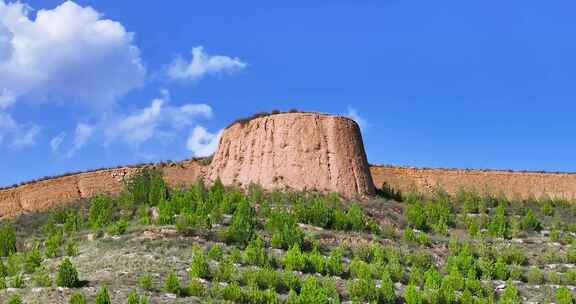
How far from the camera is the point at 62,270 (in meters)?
17.2

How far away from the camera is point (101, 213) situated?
24938 millimetres

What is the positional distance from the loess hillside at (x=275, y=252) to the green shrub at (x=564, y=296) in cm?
4

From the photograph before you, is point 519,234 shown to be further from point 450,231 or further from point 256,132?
point 256,132

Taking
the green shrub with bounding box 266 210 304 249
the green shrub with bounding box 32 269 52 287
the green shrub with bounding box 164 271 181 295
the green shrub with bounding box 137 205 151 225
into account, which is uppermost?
the green shrub with bounding box 137 205 151 225

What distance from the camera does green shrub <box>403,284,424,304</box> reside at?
58.1 ft

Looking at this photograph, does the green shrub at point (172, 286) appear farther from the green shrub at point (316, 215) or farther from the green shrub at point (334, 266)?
the green shrub at point (316, 215)

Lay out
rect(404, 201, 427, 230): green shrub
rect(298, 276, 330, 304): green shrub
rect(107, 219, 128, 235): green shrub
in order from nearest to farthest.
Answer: rect(298, 276, 330, 304): green shrub → rect(107, 219, 128, 235): green shrub → rect(404, 201, 427, 230): green shrub

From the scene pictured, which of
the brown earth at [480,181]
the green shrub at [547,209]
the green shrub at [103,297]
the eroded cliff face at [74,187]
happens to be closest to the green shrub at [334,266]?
the green shrub at [103,297]

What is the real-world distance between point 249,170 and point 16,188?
10.9 metres

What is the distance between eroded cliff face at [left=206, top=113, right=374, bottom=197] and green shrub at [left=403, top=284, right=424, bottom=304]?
10.3 metres

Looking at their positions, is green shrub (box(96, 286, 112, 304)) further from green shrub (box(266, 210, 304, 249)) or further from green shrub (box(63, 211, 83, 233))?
green shrub (box(63, 211, 83, 233))

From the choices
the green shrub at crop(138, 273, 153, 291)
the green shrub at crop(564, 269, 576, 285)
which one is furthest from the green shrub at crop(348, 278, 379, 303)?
the green shrub at crop(564, 269, 576, 285)

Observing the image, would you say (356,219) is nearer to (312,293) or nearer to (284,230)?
(284,230)

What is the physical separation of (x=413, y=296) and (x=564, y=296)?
137 inches
